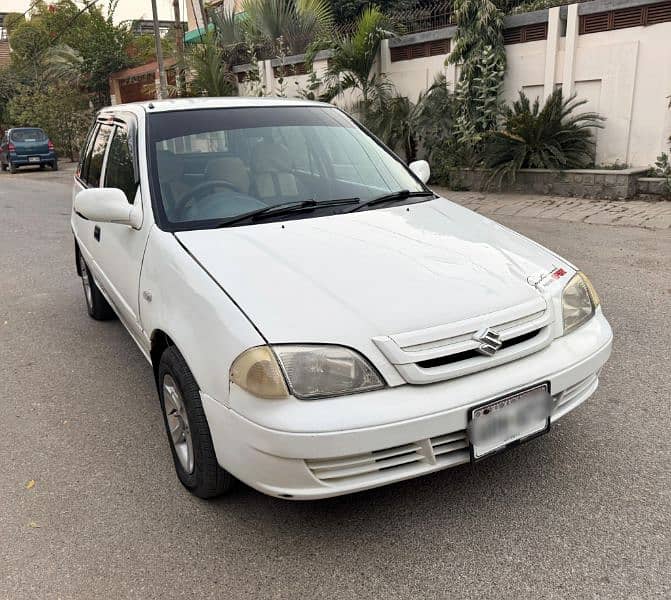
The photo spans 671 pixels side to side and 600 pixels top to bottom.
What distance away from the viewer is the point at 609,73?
9797 mm

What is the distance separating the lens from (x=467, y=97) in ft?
35.9

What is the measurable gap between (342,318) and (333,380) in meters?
0.23

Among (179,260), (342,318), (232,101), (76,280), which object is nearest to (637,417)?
(342,318)

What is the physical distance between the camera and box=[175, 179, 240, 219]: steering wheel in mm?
3168

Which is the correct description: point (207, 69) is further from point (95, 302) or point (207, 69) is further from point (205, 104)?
point (205, 104)

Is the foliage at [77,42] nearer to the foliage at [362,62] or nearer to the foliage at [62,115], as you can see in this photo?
the foliage at [62,115]

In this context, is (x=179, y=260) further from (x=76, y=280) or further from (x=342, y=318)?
(x=76, y=280)

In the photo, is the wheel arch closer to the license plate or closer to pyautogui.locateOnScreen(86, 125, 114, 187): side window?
the license plate

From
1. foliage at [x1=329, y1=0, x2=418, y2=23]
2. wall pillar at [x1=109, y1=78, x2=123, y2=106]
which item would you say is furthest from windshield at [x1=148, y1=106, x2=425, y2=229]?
wall pillar at [x1=109, y1=78, x2=123, y2=106]

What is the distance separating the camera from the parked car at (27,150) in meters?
22.2

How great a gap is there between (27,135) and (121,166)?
2184 centimetres

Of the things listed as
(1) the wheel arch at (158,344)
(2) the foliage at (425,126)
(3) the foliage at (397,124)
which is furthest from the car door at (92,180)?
(3) the foliage at (397,124)

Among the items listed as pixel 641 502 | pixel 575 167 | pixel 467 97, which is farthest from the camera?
pixel 467 97

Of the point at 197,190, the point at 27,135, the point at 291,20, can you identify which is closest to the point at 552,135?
the point at 291,20
